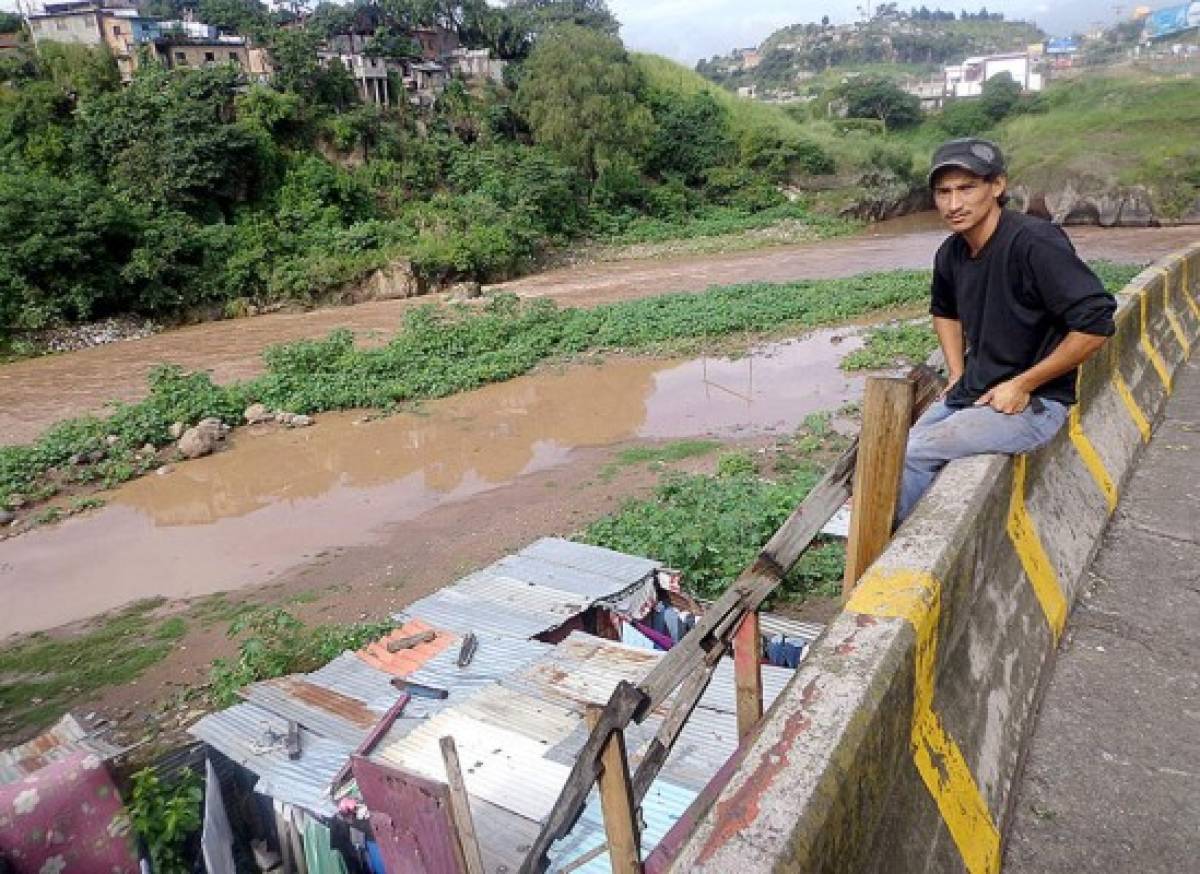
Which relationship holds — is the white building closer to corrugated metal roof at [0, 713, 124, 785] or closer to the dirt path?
the dirt path

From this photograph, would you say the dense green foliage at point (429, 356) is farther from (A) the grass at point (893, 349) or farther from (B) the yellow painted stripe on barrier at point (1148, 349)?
(B) the yellow painted stripe on barrier at point (1148, 349)

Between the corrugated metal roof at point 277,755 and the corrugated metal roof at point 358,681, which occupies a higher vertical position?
the corrugated metal roof at point 358,681

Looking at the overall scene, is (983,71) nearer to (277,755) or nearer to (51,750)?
(277,755)

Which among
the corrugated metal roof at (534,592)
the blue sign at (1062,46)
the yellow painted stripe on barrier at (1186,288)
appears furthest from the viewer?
the blue sign at (1062,46)

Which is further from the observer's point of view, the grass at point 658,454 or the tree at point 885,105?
the tree at point 885,105

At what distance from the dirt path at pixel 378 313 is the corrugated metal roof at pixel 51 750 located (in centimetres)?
1313

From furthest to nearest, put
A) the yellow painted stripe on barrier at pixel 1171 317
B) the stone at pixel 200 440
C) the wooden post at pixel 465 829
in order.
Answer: the stone at pixel 200 440, the yellow painted stripe on barrier at pixel 1171 317, the wooden post at pixel 465 829

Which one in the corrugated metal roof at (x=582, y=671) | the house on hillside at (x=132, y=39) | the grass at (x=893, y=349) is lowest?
the grass at (x=893, y=349)

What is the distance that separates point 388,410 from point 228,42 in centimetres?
3449

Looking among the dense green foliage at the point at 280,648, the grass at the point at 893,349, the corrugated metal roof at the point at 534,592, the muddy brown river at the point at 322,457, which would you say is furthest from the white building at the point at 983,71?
the dense green foliage at the point at 280,648

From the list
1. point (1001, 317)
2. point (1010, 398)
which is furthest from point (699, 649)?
point (1001, 317)

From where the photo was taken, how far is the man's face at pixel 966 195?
266cm

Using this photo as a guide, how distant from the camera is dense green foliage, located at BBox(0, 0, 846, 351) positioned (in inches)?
1032

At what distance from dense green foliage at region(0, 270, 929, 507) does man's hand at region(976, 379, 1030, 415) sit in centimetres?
1428
